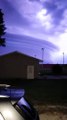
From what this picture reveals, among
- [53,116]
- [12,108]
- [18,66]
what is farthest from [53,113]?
[18,66]

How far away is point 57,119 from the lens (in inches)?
428

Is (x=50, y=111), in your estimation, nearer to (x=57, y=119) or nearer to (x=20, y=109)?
(x=57, y=119)

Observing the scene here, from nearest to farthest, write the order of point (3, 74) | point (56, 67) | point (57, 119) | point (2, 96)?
point (2, 96)
point (57, 119)
point (3, 74)
point (56, 67)

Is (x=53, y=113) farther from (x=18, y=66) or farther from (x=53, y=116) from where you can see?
(x=18, y=66)

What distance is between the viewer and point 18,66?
1768 inches

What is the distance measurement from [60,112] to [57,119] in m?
1.93

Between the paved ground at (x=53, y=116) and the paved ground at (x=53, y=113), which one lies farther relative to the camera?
the paved ground at (x=53, y=113)

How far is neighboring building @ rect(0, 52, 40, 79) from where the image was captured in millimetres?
44781

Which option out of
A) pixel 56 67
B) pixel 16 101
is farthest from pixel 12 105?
pixel 56 67

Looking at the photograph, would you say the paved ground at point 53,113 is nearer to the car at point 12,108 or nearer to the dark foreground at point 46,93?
the dark foreground at point 46,93

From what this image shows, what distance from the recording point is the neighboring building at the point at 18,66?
44.8 m

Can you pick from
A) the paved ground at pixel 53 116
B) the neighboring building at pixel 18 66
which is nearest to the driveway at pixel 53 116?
the paved ground at pixel 53 116

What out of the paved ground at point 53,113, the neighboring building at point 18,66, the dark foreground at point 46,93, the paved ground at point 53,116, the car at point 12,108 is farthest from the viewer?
the neighboring building at point 18,66

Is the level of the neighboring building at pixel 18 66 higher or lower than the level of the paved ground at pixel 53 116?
higher
